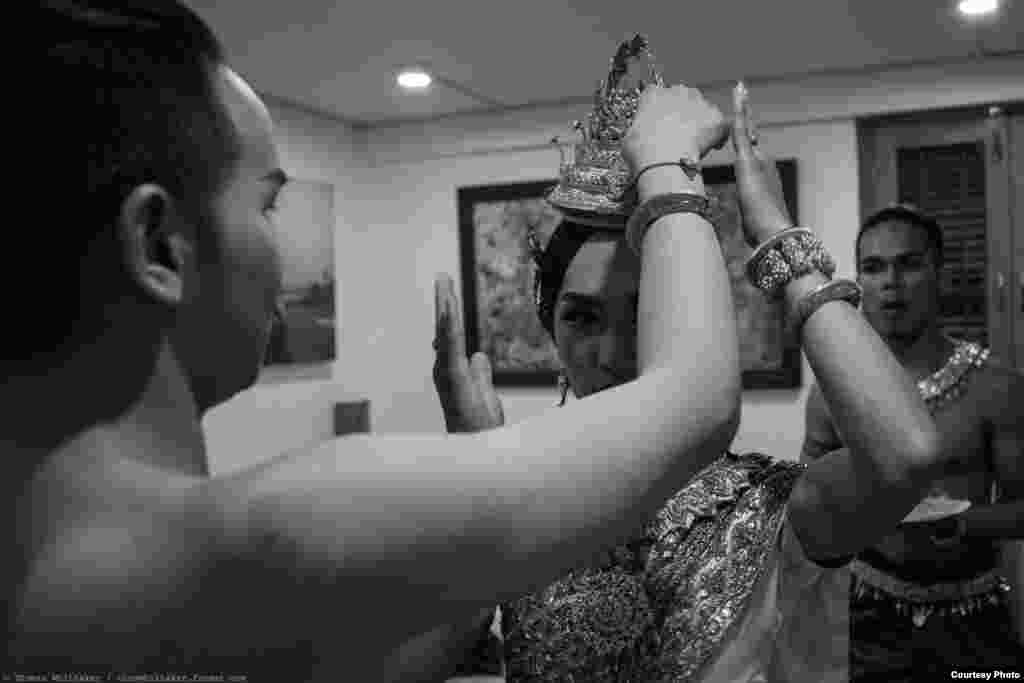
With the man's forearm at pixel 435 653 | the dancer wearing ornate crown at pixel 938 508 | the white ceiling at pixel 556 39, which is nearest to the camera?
the man's forearm at pixel 435 653

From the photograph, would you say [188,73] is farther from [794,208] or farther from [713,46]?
[794,208]

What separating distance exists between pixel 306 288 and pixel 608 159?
11.6ft

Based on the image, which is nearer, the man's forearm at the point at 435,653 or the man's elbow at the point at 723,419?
the man's elbow at the point at 723,419

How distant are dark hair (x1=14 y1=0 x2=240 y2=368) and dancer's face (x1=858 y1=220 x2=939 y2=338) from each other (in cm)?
234

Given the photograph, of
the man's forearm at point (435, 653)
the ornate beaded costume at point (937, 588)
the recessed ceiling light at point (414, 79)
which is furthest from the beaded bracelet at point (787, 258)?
the recessed ceiling light at point (414, 79)

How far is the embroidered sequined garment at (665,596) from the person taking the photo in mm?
970

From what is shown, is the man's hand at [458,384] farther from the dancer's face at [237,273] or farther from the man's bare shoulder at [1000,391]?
the man's bare shoulder at [1000,391]

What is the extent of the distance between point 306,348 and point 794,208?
243 cm

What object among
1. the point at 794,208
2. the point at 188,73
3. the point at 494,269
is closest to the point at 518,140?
the point at 494,269

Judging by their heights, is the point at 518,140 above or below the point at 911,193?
above

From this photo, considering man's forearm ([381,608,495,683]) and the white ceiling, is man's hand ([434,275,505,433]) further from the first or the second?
the white ceiling

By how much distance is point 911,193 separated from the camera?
4047mm

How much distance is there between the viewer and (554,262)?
3.85ft

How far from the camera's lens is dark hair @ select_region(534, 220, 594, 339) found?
1138mm
